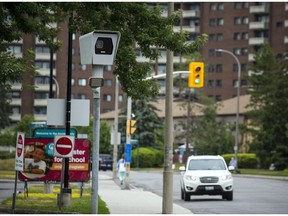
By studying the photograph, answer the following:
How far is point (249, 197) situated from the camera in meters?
31.8

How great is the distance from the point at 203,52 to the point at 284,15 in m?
14.8

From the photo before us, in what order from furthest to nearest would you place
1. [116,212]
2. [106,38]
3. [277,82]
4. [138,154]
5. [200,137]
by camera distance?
[200,137]
[138,154]
[277,82]
[116,212]
[106,38]

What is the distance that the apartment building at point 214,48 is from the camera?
411 feet

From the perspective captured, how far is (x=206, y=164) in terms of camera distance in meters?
31.8

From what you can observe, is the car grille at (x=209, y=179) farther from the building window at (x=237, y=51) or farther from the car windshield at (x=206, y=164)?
the building window at (x=237, y=51)

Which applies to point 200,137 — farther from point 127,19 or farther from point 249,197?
point 127,19

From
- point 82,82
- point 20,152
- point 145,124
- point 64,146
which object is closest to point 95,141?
point 64,146

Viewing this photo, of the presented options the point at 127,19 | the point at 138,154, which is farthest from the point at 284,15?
the point at 127,19

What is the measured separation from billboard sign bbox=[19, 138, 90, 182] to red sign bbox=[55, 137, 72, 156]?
22.2 ft

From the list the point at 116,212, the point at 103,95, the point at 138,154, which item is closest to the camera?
the point at 116,212

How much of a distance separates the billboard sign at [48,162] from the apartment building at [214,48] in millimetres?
95143

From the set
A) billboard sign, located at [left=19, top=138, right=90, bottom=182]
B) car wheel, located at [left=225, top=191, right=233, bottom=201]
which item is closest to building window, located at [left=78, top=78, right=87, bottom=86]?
car wheel, located at [left=225, top=191, right=233, bottom=201]

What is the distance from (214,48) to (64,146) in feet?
374

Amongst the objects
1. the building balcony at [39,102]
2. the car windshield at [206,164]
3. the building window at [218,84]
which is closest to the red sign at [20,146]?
the car windshield at [206,164]
